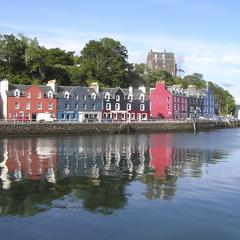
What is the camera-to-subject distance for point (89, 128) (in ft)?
268

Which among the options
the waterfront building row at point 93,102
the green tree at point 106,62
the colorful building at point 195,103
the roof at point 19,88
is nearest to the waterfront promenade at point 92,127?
the waterfront building row at point 93,102

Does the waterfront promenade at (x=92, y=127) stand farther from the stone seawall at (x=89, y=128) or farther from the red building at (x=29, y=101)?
the red building at (x=29, y=101)

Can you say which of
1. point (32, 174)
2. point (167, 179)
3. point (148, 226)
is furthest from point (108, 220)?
point (32, 174)

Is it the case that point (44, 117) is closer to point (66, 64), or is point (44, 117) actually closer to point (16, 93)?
point (16, 93)

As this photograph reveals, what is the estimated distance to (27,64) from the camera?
103812 mm

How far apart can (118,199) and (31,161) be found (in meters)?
17.7

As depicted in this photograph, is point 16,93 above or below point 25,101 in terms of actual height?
above

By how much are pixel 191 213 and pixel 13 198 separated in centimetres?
928

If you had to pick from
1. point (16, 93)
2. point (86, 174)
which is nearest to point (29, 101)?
point (16, 93)

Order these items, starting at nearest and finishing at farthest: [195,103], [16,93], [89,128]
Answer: [89,128]
[16,93]
[195,103]

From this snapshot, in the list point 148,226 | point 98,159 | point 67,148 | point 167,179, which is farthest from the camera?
point 67,148

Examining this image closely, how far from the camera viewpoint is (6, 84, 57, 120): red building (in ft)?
277

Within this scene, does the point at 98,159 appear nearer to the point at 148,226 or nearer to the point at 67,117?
the point at 148,226

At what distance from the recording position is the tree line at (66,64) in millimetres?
102625
